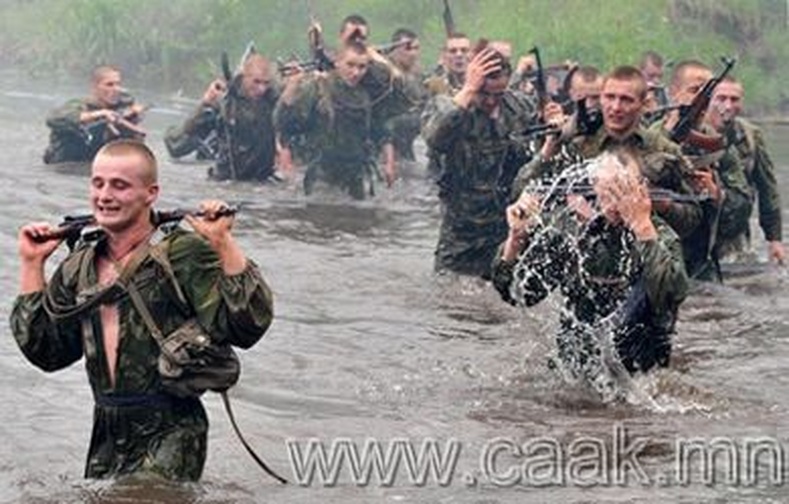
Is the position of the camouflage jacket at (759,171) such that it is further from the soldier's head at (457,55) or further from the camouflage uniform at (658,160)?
the soldier's head at (457,55)

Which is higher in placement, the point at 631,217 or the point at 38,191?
the point at 631,217

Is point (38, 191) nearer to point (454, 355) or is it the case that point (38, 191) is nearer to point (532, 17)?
point (454, 355)

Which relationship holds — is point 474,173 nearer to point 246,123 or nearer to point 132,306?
point 132,306

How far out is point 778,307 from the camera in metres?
12.9

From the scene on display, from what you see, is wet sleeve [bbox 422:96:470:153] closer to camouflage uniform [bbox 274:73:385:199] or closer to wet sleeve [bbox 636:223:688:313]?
wet sleeve [bbox 636:223:688:313]

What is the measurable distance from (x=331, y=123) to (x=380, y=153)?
1640mm

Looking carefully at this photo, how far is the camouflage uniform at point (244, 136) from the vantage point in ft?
63.7

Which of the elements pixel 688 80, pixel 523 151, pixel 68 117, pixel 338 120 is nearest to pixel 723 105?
pixel 688 80

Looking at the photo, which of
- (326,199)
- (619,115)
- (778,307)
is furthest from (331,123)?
(619,115)

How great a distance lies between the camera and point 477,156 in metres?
12.8

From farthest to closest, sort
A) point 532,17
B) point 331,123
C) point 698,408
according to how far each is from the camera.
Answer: point 532,17, point 331,123, point 698,408

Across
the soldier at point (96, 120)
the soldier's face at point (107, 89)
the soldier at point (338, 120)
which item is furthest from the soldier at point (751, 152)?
the soldier's face at point (107, 89)

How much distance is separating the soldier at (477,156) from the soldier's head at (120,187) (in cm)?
570

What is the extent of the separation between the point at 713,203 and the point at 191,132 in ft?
34.4
